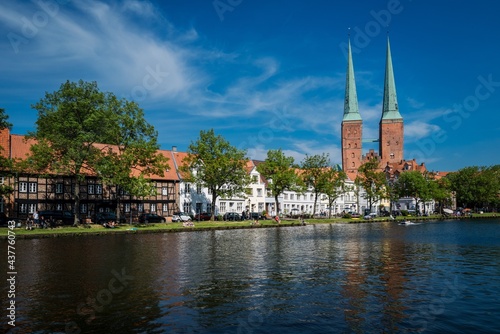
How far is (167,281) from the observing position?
21828mm

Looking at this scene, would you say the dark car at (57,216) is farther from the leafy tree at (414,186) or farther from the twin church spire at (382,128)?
the twin church spire at (382,128)

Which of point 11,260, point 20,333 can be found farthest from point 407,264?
point 11,260

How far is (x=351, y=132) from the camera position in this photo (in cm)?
19688

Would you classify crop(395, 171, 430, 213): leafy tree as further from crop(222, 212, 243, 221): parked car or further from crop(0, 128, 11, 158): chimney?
crop(0, 128, 11, 158): chimney

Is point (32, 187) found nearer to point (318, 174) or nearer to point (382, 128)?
point (318, 174)

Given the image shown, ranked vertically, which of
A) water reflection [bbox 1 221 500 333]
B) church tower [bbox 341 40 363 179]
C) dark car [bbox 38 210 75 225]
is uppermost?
church tower [bbox 341 40 363 179]

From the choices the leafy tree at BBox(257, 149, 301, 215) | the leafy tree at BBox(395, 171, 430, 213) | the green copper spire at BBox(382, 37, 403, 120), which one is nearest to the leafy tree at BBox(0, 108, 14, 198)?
the leafy tree at BBox(257, 149, 301, 215)

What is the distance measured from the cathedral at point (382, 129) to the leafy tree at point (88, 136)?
14515cm

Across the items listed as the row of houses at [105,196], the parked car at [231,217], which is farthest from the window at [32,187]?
the parked car at [231,217]

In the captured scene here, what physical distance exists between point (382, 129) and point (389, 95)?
51.2 ft

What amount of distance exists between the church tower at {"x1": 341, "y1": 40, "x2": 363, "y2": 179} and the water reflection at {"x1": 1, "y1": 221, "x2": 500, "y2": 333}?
166428 millimetres

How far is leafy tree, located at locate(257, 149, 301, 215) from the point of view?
83500 millimetres

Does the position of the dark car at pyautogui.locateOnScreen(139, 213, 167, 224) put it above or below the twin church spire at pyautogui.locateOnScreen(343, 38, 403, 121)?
below

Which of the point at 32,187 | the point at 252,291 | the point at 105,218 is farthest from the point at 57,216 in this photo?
the point at 252,291
